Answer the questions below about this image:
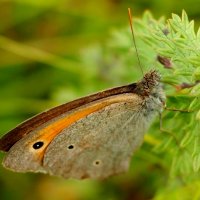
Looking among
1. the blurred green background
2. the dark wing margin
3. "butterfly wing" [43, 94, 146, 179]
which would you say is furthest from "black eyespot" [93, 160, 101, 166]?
the blurred green background

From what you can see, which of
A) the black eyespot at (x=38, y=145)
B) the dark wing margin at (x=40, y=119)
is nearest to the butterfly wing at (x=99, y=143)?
the black eyespot at (x=38, y=145)

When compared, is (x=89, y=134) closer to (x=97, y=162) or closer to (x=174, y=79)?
(x=97, y=162)

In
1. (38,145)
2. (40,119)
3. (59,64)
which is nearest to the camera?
(40,119)

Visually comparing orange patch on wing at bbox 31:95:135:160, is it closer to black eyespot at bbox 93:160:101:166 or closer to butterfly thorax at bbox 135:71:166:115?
butterfly thorax at bbox 135:71:166:115

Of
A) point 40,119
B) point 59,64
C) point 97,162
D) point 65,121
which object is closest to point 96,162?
point 97,162

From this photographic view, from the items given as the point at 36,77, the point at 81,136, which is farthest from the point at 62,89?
the point at 81,136

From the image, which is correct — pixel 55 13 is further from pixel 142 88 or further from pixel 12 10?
pixel 142 88

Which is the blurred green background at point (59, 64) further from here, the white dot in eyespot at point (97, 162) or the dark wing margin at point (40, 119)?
the dark wing margin at point (40, 119)
